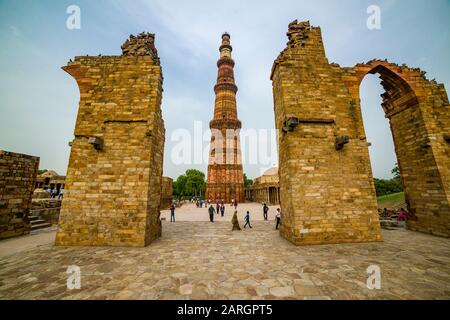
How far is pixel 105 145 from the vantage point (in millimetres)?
6816

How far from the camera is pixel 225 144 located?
1299 inches

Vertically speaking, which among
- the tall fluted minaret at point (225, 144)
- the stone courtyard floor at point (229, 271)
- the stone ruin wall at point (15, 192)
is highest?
the tall fluted minaret at point (225, 144)

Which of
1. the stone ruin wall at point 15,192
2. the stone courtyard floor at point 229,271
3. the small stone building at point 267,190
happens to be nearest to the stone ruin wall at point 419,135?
the stone courtyard floor at point 229,271

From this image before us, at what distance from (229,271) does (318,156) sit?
5190 mm

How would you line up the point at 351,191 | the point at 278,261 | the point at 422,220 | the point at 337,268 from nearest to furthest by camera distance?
the point at 337,268 < the point at 278,261 < the point at 351,191 < the point at 422,220

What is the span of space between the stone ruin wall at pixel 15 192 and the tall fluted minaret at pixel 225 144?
2370 cm

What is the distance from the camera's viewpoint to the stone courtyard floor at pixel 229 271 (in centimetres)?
314

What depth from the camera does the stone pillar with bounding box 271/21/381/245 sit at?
6387 mm

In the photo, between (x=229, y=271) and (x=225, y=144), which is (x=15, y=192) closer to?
(x=229, y=271)

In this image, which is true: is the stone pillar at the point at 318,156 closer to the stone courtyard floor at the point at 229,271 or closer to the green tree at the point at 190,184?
the stone courtyard floor at the point at 229,271

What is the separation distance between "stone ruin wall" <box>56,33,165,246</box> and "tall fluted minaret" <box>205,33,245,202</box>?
78.9 ft

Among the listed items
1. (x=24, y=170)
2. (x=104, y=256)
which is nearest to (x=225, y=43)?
(x=24, y=170)
